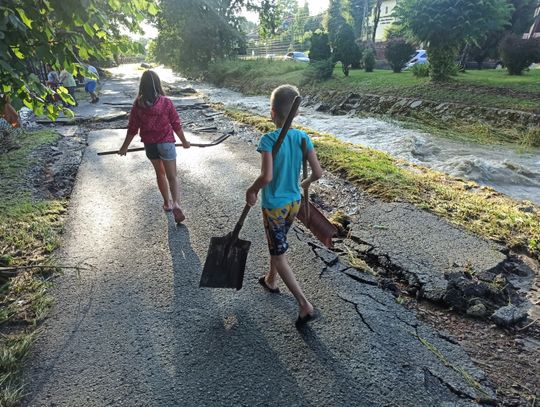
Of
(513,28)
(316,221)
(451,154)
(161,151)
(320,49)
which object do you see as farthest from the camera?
(513,28)

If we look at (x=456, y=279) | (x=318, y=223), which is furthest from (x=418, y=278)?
(x=318, y=223)

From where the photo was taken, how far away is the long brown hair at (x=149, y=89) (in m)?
4.06

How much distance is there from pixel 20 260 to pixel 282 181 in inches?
112

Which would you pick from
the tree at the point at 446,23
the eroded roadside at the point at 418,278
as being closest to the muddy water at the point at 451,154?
the eroded roadside at the point at 418,278

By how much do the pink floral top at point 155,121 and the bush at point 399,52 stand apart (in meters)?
18.1

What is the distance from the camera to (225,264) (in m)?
3.05

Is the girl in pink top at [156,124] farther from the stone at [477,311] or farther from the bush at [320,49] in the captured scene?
the bush at [320,49]

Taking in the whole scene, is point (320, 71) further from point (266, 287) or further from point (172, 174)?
point (266, 287)

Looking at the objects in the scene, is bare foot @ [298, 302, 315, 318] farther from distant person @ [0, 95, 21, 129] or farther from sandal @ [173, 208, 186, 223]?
distant person @ [0, 95, 21, 129]

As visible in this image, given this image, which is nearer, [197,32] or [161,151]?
[161,151]

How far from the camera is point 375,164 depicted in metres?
6.49

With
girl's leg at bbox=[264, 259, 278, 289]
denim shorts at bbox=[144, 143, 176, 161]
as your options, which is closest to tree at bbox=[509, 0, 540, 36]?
denim shorts at bbox=[144, 143, 176, 161]

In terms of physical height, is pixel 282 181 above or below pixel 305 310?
above

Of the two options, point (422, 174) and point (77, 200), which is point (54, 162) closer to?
point (77, 200)
